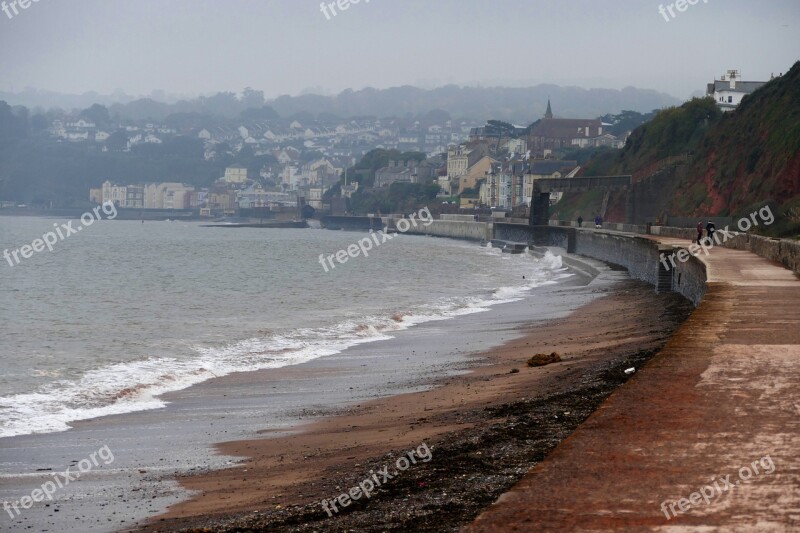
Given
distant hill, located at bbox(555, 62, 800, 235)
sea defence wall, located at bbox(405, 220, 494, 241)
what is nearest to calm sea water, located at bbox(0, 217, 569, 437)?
distant hill, located at bbox(555, 62, 800, 235)

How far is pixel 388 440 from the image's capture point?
1486cm

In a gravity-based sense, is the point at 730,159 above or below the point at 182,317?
above

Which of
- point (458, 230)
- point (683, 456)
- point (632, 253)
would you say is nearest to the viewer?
point (683, 456)

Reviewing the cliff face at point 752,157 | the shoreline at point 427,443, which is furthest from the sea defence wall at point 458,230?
the shoreline at point 427,443

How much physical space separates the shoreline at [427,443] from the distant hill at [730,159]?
3501 cm

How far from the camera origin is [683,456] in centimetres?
852

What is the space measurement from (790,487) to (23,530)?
745 cm

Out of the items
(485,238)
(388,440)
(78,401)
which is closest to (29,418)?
(78,401)

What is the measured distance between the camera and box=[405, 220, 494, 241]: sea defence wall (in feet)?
506

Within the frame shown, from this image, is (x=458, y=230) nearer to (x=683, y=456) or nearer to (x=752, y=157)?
(x=752, y=157)

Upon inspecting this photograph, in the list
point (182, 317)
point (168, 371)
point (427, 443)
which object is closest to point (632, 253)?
point (182, 317)

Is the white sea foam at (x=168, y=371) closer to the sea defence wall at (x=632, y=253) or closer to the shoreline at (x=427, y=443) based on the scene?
the shoreline at (x=427, y=443)

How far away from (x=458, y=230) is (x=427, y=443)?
163434mm

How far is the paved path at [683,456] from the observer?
276 inches
